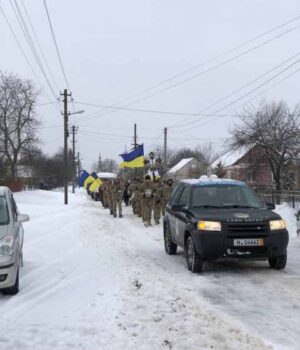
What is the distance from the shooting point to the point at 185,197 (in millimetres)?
10672

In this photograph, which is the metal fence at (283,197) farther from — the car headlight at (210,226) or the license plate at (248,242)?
the car headlight at (210,226)

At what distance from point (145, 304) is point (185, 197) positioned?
425 cm

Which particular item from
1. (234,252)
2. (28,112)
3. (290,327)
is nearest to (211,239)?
(234,252)

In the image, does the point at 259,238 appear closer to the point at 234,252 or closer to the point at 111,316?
the point at 234,252

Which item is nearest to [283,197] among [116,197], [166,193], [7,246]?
[166,193]

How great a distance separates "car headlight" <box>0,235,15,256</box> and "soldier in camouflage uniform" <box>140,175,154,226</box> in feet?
38.8

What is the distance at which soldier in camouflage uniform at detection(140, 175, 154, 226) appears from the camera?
19.5 metres

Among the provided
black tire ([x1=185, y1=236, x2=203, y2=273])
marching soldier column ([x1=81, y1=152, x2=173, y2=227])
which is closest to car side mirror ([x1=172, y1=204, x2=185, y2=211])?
black tire ([x1=185, y1=236, x2=203, y2=273])

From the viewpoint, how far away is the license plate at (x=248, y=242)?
888 cm

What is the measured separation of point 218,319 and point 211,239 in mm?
2866

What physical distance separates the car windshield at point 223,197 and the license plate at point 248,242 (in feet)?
3.78

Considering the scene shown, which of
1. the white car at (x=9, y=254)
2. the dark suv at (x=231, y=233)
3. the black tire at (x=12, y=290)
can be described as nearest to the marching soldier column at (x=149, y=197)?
the dark suv at (x=231, y=233)

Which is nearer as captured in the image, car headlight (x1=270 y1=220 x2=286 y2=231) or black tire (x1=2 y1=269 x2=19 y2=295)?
black tire (x1=2 y1=269 x2=19 y2=295)

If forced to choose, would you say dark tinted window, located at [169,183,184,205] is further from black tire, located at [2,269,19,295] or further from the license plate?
black tire, located at [2,269,19,295]
